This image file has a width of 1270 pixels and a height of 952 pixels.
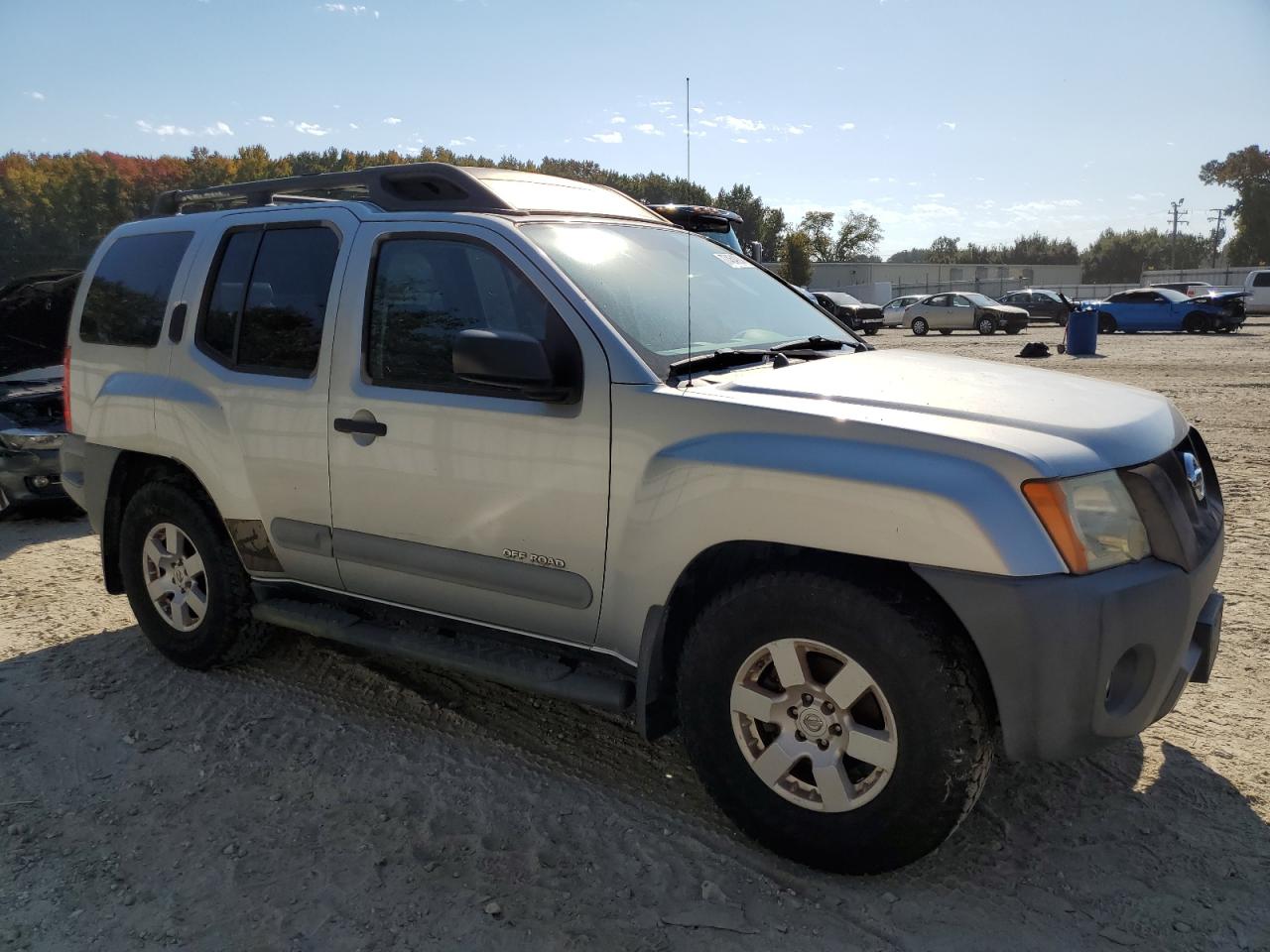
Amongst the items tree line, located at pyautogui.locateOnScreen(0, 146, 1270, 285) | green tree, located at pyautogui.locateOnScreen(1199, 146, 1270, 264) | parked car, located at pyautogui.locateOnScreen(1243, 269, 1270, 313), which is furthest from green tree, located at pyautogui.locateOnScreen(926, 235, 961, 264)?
parked car, located at pyautogui.locateOnScreen(1243, 269, 1270, 313)

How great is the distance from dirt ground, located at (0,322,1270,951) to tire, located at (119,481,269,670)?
189mm

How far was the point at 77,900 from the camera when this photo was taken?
108 inches

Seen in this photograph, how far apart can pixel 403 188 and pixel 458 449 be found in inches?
48.0

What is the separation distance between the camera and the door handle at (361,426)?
340 cm

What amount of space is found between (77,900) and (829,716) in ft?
7.36

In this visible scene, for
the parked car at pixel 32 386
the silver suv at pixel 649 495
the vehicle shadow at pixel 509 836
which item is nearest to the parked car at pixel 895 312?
the parked car at pixel 32 386

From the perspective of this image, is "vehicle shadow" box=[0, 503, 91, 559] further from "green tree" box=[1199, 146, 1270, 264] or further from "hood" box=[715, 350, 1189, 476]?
"green tree" box=[1199, 146, 1270, 264]

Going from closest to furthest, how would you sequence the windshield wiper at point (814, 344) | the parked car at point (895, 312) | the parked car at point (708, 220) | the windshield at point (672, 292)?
the windshield at point (672, 292) → the windshield wiper at point (814, 344) → the parked car at point (708, 220) → the parked car at point (895, 312)

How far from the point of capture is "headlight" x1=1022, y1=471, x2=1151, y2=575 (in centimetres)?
234

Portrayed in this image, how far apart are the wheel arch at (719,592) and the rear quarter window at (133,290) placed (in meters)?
2.85

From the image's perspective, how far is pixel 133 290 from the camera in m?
4.44

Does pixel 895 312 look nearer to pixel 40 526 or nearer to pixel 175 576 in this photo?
pixel 40 526

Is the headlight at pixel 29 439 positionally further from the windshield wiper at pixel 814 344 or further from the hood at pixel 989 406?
the hood at pixel 989 406

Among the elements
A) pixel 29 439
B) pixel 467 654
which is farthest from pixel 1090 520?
pixel 29 439
